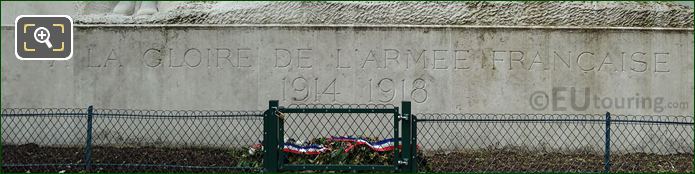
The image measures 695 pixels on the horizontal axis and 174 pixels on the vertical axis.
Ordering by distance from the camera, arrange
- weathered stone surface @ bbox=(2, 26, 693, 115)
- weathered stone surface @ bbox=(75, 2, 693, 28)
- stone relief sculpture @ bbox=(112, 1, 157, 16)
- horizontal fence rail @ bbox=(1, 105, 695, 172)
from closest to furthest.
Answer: horizontal fence rail @ bbox=(1, 105, 695, 172)
weathered stone surface @ bbox=(2, 26, 693, 115)
weathered stone surface @ bbox=(75, 2, 693, 28)
stone relief sculpture @ bbox=(112, 1, 157, 16)

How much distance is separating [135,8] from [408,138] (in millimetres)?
5066

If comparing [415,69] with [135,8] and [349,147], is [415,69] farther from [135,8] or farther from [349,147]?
[135,8]

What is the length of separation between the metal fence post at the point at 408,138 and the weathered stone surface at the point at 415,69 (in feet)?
9.10

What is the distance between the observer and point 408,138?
5801mm

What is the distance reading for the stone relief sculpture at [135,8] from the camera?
918 cm

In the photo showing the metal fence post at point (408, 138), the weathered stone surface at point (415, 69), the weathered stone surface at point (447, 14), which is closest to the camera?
the metal fence post at point (408, 138)

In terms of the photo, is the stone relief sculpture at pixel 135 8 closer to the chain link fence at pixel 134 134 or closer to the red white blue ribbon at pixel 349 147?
the chain link fence at pixel 134 134

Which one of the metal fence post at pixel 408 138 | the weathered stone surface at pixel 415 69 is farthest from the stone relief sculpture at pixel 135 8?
the metal fence post at pixel 408 138

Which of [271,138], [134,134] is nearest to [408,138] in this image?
[271,138]

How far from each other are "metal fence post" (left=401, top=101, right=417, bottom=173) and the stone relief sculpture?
4.56m

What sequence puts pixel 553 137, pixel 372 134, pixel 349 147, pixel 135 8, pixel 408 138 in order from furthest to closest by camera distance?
pixel 135 8 → pixel 553 137 → pixel 372 134 → pixel 349 147 → pixel 408 138

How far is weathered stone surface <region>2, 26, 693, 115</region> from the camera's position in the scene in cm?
857

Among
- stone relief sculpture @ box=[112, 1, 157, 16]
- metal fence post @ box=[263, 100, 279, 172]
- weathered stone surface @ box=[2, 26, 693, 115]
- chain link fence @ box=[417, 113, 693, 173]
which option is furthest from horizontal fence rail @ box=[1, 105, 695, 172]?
metal fence post @ box=[263, 100, 279, 172]

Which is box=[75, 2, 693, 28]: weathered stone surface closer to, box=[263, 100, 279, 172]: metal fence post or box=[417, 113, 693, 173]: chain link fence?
box=[417, 113, 693, 173]: chain link fence
